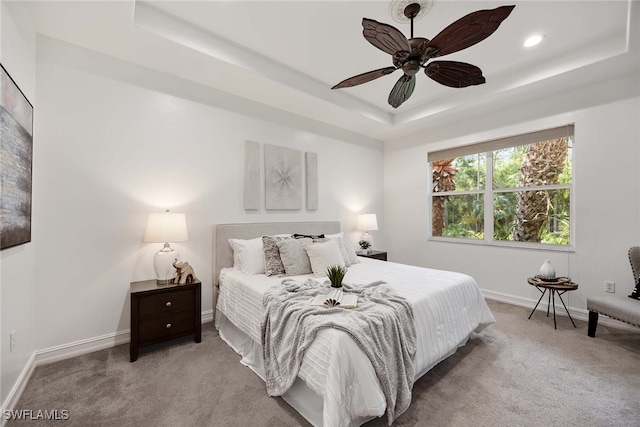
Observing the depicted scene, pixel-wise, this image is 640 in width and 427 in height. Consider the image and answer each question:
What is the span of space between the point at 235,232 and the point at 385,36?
2.42 metres

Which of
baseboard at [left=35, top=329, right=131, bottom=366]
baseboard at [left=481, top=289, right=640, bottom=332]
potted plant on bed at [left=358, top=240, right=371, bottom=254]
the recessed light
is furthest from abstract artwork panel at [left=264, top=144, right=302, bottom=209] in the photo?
baseboard at [left=481, top=289, right=640, bottom=332]

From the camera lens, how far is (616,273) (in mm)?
2990

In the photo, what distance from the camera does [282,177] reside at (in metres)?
3.74

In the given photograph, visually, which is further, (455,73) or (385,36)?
(455,73)

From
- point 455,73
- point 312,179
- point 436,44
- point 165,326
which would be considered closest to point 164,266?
point 165,326

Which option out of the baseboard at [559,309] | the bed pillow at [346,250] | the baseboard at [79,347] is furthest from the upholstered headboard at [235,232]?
the baseboard at [559,309]

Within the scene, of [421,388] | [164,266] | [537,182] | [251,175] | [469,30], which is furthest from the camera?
[537,182]

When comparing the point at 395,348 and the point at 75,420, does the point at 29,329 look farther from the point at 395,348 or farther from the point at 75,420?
the point at 395,348

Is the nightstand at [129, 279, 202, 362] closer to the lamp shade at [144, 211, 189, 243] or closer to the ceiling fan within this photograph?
the lamp shade at [144, 211, 189, 243]

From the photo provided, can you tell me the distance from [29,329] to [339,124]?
4156mm

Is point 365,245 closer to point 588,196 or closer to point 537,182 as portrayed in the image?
point 537,182

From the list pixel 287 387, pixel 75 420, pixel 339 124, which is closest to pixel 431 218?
pixel 339 124

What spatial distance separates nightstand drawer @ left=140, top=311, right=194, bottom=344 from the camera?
7.66ft

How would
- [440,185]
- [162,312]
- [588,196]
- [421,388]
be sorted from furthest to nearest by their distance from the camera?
[440,185], [588,196], [162,312], [421,388]
